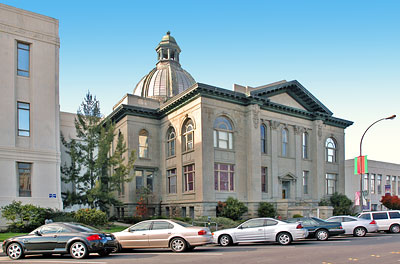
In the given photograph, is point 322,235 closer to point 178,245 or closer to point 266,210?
point 178,245

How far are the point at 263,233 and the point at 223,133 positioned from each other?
18.4 m

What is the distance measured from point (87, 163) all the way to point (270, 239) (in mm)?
16641

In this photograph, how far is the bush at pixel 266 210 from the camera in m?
35.7

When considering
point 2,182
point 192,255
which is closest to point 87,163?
point 2,182

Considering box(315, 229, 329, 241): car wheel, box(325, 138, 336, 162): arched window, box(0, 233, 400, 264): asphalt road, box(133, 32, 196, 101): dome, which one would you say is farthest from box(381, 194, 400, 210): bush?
box(0, 233, 400, 264): asphalt road

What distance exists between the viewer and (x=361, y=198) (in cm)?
2916

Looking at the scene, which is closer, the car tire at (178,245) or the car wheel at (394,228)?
the car tire at (178,245)

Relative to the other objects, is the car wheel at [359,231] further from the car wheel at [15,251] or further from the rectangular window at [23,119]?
the rectangular window at [23,119]

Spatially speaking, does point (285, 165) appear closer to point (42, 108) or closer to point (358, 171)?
point (358, 171)

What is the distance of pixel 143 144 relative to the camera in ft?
136

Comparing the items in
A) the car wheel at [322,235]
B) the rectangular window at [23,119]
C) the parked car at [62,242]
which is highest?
the rectangular window at [23,119]

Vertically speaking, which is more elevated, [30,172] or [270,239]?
[30,172]

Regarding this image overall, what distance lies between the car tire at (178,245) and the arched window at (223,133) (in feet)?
66.8

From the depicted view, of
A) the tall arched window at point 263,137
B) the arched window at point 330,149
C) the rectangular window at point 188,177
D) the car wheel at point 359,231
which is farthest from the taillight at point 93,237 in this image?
the arched window at point 330,149
